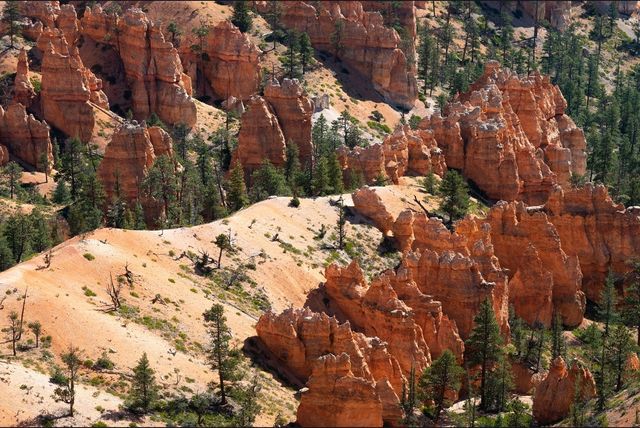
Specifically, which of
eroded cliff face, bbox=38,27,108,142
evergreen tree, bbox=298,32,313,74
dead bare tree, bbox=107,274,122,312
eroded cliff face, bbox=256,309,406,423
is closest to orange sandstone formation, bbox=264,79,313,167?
eroded cliff face, bbox=38,27,108,142

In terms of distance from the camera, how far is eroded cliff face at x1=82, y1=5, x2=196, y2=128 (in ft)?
570

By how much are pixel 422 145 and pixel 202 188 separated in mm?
20381

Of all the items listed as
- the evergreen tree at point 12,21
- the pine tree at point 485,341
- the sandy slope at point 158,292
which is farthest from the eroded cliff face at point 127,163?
the pine tree at point 485,341

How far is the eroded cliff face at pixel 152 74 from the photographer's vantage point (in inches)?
6841

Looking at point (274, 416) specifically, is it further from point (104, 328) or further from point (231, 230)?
point (231, 230)

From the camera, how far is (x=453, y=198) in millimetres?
142000

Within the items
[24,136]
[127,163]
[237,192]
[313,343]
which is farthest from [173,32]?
[313,343]

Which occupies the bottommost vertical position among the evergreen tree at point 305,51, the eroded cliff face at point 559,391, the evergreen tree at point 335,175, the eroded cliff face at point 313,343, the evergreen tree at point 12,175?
the evergreen tree at point 305,51

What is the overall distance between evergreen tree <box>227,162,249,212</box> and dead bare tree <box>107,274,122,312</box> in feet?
108

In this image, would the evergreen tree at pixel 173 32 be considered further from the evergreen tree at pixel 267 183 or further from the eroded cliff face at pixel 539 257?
the eroded cliff face at pixel 539 257

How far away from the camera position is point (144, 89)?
175375 mm

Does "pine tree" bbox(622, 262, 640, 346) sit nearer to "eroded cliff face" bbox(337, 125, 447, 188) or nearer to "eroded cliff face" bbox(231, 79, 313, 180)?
"eroded cliff face" bbox(337, 125, 447, 188)

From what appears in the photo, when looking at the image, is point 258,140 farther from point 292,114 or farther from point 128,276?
point 128,276

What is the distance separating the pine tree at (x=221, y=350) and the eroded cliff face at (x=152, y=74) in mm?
71138
